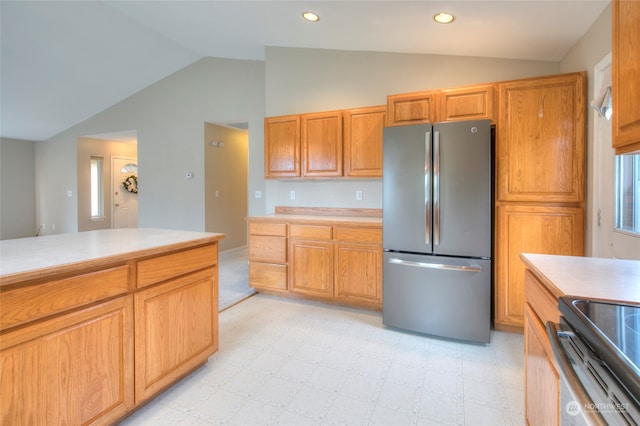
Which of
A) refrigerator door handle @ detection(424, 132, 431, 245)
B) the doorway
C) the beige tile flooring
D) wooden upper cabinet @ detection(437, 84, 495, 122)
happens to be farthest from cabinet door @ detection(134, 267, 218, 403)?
the doorway

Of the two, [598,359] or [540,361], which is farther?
[540,361]

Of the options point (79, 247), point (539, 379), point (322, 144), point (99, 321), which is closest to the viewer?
point (539, 379)

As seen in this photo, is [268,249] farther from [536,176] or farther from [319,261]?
[536,176]

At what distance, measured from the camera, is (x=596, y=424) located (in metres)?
0.67

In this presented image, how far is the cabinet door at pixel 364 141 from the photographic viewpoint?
3.25 m

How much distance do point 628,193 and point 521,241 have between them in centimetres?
74

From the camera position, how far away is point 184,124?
212 inches

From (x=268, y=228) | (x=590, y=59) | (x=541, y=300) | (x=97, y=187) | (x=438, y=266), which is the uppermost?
(x=590, y=59)

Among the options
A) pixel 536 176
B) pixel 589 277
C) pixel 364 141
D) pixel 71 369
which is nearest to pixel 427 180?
pixel 536 176

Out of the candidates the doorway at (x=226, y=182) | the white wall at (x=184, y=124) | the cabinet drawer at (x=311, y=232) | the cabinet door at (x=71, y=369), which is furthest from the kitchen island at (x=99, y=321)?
the doorway at (x=226, y=182)

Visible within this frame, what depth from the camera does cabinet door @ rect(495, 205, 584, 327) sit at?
238cm

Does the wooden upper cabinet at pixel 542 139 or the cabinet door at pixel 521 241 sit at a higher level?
the wooden upper cabinet at pixel 542 139

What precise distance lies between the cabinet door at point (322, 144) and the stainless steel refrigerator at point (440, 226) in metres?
0.90

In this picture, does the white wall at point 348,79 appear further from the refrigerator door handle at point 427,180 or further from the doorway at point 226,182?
the doorway at point 226,182
